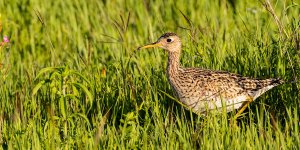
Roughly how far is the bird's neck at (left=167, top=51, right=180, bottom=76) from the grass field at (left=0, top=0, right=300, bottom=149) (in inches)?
8.7

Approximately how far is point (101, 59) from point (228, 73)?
6.41 feet

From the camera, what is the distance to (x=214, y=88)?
22.0ft

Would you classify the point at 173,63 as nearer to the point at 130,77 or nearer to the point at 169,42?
the point at 169,42

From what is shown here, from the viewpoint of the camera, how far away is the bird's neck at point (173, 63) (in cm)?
692

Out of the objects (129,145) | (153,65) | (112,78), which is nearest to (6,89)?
(112,78)

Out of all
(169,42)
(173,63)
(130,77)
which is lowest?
(130,77)

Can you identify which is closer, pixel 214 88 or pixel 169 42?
pixel 214 88

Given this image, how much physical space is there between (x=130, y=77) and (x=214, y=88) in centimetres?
86

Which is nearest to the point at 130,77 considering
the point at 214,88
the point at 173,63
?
the point at 173,63

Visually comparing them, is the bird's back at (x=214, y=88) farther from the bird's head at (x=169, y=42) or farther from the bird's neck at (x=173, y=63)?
the bird's head at (x=169, y=42)

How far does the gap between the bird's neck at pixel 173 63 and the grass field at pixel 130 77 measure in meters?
0.22

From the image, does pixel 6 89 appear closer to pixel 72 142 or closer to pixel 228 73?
pixel 72 142

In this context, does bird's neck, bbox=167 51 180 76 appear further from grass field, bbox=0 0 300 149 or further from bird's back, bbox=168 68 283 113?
grass field, bbox=0 0 300 149

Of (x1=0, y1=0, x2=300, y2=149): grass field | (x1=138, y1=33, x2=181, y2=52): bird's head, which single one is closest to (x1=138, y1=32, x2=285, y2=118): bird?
(x1=0, y1=0, x2=300, y2=149): grass field
